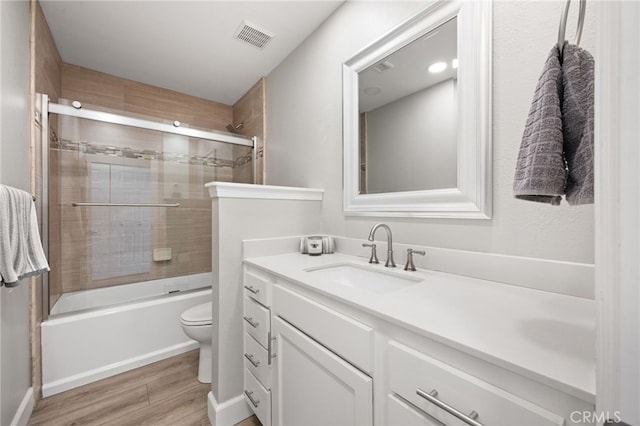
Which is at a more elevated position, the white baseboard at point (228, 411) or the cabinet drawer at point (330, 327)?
the cabinet drawer at point (330, 327)

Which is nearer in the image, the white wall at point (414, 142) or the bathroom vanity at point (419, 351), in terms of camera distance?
the bathroom vanity at point (419, 351)

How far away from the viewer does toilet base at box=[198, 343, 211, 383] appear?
5.57 feet

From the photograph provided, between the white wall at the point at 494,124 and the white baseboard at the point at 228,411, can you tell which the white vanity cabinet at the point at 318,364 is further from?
the white wall at the point at 494,124

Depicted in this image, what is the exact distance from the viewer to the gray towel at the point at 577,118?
0.52 m

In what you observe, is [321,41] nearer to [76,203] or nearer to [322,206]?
[322,206]

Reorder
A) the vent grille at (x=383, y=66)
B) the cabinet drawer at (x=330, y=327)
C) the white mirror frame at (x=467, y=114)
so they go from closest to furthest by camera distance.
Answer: the cabinet drawer at (x=330, y=327) → the white mirror frame at (x=467, y=114) → the vent grille at (x=383, y=66)

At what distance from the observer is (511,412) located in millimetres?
464

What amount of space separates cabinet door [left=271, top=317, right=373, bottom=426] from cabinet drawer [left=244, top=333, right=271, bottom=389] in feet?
0.23

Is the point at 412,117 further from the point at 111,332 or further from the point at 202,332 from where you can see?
the point at 111,332

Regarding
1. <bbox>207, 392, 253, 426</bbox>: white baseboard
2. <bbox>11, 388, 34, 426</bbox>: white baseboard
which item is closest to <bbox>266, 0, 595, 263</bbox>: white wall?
<bbox>207, 392, 253, 426</bbox>: white baseboard

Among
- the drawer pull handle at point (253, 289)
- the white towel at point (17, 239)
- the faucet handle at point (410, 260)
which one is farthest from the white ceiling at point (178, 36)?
the drawer pull handle at point (253, 289)

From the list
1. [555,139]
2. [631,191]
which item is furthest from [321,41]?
[631,191]

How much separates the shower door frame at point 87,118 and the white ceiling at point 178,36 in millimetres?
517

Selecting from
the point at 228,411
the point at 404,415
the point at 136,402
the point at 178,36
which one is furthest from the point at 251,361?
the point at 178,36
